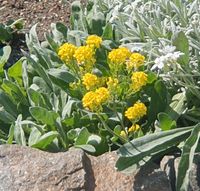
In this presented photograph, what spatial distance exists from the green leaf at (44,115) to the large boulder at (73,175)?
0.70ft

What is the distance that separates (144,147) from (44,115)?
21.2 inches

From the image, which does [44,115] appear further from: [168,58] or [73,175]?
[168,58]

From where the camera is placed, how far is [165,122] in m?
3.35

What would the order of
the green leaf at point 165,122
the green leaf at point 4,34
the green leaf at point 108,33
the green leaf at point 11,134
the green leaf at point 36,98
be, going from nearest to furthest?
the green leaf at point 165,122 → the green leaf at point 11,134 → the green leaf at point 36,98 → the green leaf at point 108,33 → the green leaf at point 4,34

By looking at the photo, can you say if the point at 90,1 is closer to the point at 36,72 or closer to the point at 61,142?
the point at 36,72

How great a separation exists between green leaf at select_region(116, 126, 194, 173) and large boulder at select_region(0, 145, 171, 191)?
0.05m

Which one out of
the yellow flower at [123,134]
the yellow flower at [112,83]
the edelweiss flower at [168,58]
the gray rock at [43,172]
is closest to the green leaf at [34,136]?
the gray rock at [43,172]

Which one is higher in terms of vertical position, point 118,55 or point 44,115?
point 118,55

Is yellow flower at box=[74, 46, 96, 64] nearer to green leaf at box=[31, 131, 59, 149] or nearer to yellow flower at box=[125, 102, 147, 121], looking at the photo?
yellow flower at box=[125, 102, 147, 121]

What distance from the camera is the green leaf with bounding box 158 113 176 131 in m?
3.31

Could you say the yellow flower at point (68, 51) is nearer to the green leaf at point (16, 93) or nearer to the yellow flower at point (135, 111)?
the yellow flower at point (135, 111)

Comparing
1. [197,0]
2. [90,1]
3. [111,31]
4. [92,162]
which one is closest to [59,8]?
[90,1]

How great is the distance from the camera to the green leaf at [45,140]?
11.1 feet

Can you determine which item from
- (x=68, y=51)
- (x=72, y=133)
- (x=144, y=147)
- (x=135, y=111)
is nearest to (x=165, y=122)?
(x=144, y=147)
